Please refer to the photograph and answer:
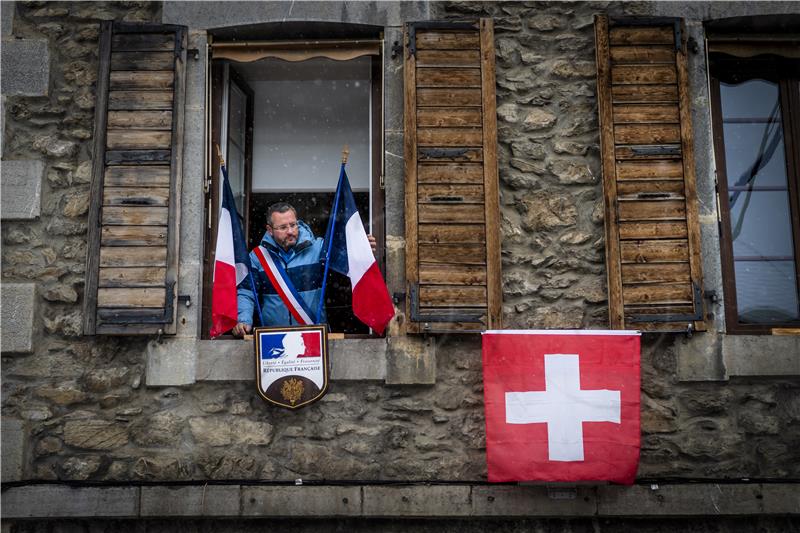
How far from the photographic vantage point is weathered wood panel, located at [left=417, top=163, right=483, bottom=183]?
166 inches

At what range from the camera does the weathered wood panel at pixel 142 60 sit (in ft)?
14.3

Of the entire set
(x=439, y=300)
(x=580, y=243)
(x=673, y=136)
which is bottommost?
(x=439, y=300)

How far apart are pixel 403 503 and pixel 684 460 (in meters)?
1.51

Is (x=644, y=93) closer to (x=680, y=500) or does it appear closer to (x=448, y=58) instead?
(x=448, y=58)

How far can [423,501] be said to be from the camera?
3.98m

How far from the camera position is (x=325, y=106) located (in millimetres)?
5367

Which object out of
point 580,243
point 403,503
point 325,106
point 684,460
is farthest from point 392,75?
point 684,460

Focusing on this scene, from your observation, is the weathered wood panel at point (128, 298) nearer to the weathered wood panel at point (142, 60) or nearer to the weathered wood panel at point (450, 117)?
the weathered wood panel at point (142, 60)

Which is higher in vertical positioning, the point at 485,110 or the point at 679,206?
the point at 485,110

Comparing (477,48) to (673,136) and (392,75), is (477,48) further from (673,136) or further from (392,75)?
(673,136)

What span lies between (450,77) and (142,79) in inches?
68.7

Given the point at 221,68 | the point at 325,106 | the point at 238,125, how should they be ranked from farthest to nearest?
the point at 325,106
the point at 238,125
the point at 221,68

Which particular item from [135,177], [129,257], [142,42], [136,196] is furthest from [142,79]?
[129,257]

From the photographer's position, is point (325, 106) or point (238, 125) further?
point (325, 106)
